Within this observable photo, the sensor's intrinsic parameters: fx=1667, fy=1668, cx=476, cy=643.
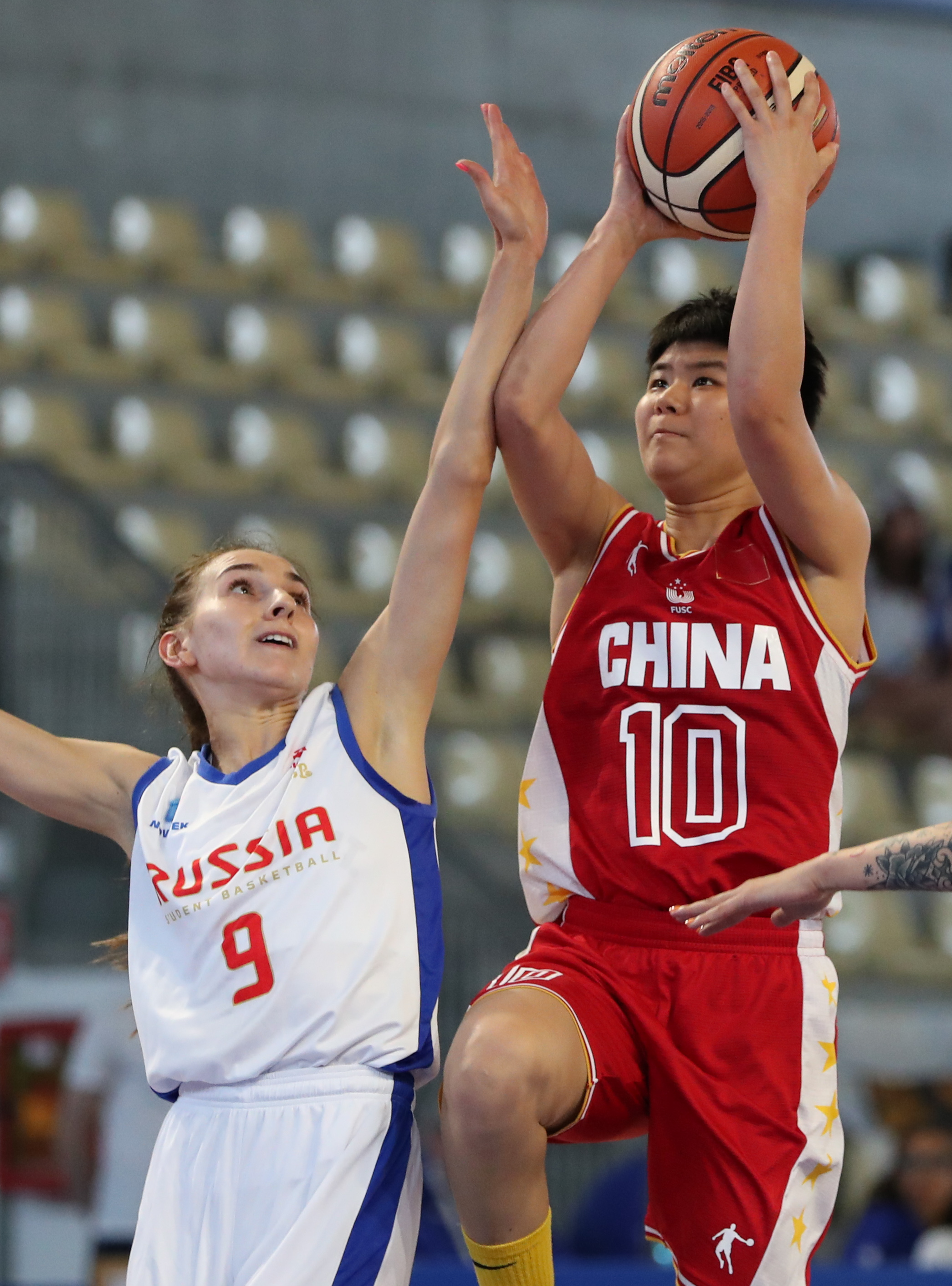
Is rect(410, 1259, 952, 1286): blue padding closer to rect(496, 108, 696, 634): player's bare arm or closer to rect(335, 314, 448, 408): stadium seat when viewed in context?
rect(496, 108, 696, 634): player's bare arm

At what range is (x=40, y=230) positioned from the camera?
10.1 meters

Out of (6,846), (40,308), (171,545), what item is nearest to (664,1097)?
(6,846)

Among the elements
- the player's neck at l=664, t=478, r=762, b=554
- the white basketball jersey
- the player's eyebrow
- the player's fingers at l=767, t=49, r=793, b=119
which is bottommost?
the white basketball jersey

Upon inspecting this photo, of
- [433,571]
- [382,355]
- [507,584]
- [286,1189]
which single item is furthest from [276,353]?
[286,1189]

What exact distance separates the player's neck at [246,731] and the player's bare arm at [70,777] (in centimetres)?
16

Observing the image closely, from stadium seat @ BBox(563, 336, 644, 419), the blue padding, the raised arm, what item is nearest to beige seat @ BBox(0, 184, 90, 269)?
stadium seat @ BBox(563, 336, 644, 419)

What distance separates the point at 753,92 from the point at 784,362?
0.51 m

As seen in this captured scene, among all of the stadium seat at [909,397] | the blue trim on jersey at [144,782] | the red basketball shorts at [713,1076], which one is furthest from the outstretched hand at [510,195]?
the stadium seat at [909,397]

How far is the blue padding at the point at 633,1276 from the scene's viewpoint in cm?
468

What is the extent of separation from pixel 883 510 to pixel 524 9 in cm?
459

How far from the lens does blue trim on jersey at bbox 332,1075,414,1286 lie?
2.72 metres

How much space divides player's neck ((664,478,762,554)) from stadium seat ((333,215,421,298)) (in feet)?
25.0

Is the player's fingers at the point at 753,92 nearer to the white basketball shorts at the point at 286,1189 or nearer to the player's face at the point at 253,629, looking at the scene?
the player's face at the point at 253,629

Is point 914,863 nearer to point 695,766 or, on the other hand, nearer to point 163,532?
point 695,766
